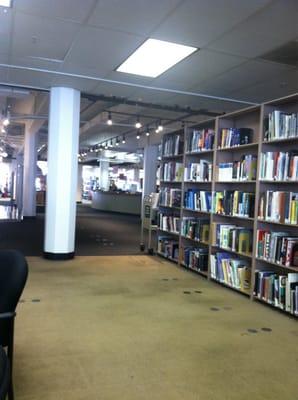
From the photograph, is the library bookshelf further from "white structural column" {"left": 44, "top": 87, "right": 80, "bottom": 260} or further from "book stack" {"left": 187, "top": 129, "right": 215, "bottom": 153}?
"white structural column" {"left": 44, "top": 87, "right": 80, "bottom": 260}

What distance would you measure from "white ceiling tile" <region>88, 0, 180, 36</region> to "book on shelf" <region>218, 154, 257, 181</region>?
2.04 metres

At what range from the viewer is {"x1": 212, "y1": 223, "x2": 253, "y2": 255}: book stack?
488cm

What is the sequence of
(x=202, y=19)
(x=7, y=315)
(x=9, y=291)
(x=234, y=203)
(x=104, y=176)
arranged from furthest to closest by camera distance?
(x=104, y=176), (x=234, y=203), (x=202, y=19), (x=9, y=291), (x=7, y=315)

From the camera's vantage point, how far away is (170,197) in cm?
695

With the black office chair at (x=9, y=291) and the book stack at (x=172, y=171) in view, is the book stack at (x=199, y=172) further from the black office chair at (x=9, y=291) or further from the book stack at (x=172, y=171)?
the black office chair at (x=9, y=291)

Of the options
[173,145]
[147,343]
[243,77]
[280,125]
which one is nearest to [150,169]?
[173,145]

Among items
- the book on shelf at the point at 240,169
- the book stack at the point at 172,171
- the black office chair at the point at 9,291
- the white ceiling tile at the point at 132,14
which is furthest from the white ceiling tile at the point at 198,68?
the black office chair at the point at 9,291

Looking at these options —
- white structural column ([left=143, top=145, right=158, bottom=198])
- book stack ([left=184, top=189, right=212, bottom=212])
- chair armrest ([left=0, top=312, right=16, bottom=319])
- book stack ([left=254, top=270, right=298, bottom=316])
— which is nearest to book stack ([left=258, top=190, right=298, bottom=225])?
book stack ([left=254, top=270, right=298, bottom=316])

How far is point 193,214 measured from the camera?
21.5ft

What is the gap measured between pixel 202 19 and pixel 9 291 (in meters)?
3.13

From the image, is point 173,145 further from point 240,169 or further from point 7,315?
point 7,315

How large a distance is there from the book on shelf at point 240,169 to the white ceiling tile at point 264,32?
1.32m

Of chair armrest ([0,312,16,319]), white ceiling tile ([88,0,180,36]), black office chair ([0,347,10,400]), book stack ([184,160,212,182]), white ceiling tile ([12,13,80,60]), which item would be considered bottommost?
→ chair armrest ([0,312,16,319])

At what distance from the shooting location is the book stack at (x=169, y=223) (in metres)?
6.67
